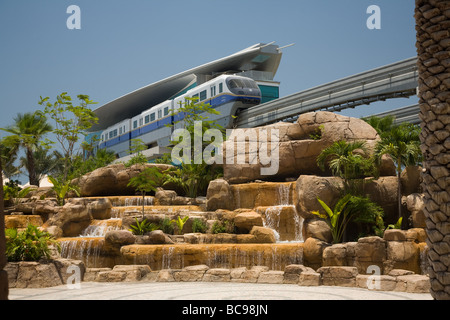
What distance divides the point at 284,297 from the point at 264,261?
5.75 meters

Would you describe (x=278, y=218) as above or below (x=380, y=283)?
above

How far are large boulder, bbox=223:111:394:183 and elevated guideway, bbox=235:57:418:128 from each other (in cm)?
327

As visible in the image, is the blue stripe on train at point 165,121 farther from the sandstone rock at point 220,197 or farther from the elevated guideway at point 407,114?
the sandstone rock at point 220,197

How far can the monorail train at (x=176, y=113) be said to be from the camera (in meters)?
33.6

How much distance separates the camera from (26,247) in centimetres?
1252

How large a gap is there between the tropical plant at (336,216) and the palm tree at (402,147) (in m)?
1.92

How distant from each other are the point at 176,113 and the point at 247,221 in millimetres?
18634

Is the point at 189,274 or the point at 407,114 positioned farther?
the point at 407,114

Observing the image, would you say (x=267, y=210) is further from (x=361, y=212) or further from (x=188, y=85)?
(x=188, y=85)

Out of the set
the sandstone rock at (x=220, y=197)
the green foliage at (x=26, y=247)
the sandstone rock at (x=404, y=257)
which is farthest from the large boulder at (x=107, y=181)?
the sandstone rock at (x=404, y=257)

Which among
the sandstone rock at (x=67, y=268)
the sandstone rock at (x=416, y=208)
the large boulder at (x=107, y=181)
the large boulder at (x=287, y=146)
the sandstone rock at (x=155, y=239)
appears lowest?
the sandstone rock at (x=67, y=268)

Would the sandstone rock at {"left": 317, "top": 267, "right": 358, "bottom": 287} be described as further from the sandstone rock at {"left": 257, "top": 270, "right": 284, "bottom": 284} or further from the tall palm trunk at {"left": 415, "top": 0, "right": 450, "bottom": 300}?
the tall palm trunk at {"left": 415, "top": 0, "right": 450, "bottom": 300}

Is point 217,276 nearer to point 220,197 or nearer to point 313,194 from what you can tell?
point 313,194

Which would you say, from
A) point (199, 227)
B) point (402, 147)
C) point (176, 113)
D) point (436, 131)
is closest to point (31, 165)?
point (176, 113)
